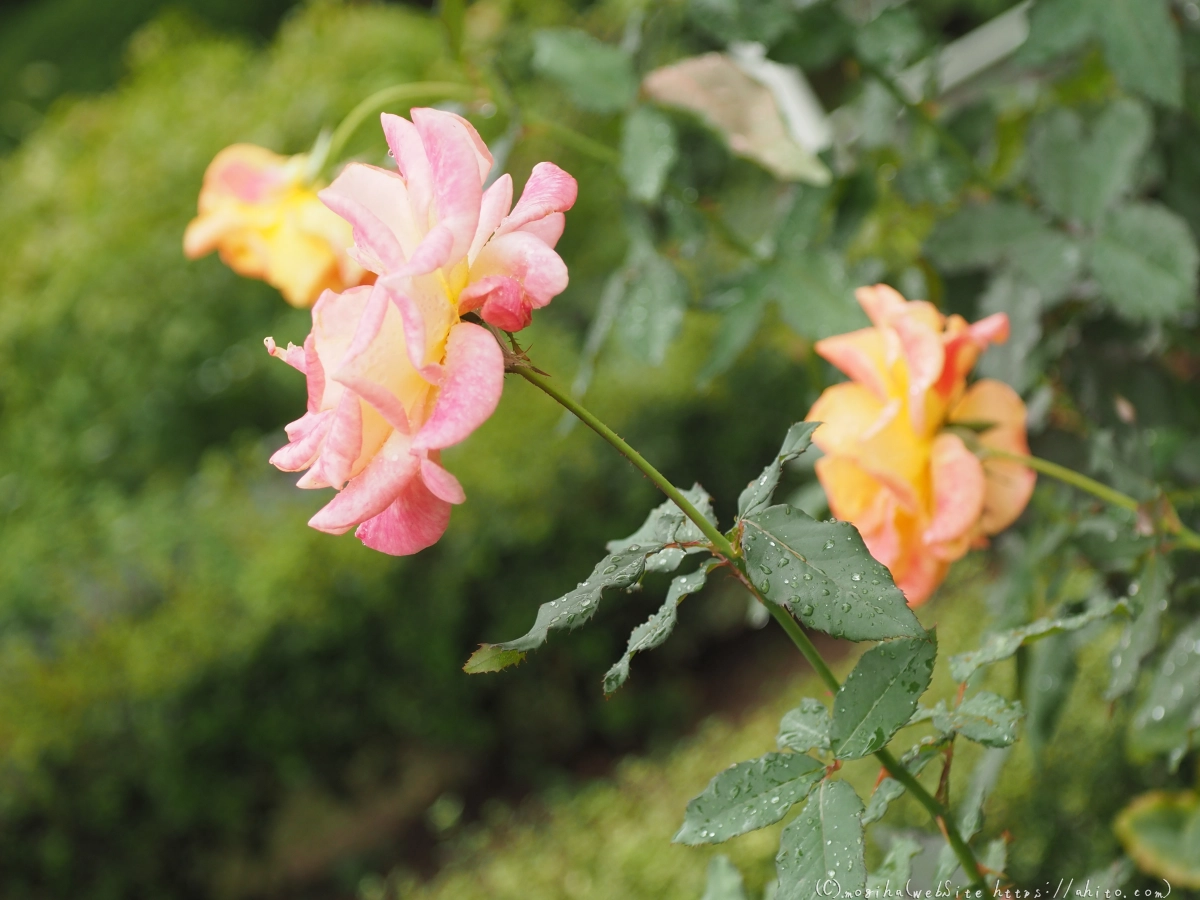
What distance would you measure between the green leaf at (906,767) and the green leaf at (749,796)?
5 centimetres

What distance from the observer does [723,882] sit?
576mm

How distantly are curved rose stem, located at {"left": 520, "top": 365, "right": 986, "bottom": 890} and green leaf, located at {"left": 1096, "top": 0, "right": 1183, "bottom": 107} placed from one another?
528mm

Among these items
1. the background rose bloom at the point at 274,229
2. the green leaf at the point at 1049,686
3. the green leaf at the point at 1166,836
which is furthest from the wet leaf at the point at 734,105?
the green leaf at the point at 1166,836

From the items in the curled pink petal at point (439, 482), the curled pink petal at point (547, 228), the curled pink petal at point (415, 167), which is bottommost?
the curled pink petal at point (439, 482)

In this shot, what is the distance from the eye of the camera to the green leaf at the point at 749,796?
418 mm

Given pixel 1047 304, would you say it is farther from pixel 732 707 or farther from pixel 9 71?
pixel 9 71

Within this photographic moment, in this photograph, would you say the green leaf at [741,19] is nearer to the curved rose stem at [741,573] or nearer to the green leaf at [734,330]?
the green leaf at [734,330]

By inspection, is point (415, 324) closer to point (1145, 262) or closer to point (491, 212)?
point (491, 212)

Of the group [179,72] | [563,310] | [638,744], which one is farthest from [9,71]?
[638,744]

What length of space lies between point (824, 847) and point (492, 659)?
0.46 ft

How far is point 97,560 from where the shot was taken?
224cm

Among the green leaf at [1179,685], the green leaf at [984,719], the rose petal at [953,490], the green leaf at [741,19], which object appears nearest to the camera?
the green leaf at [984,719]

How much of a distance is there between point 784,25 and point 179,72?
3.46m

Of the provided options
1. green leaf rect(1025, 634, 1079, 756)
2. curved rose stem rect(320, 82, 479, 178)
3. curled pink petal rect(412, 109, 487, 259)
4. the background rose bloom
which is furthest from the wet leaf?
curled pink petal rect(412, 109, 487, 259)
